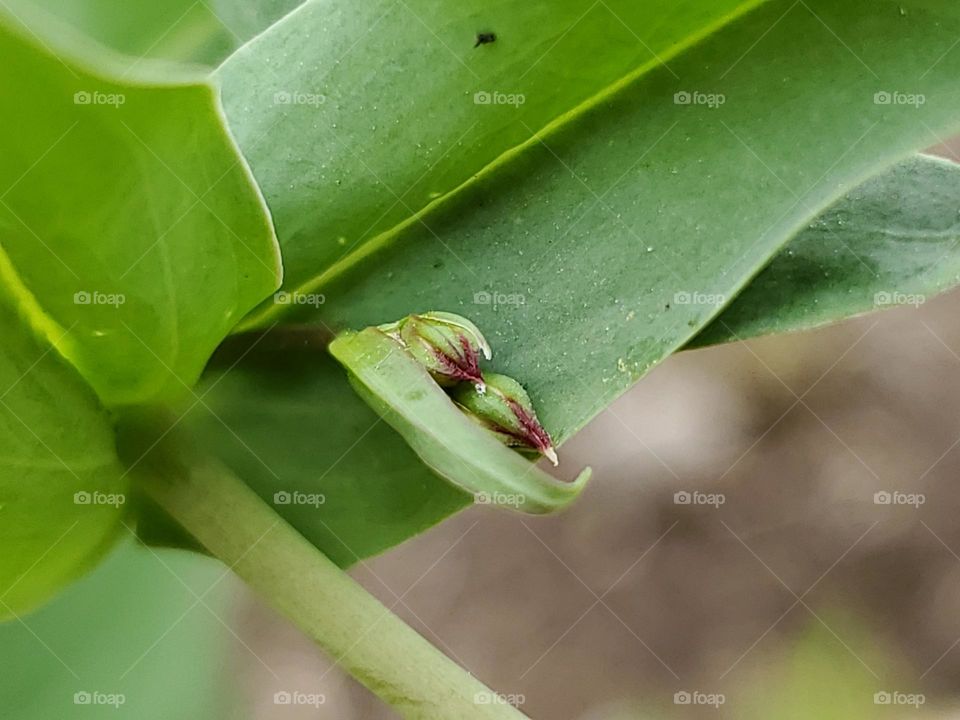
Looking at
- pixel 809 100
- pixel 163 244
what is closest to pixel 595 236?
pixel 809 100
